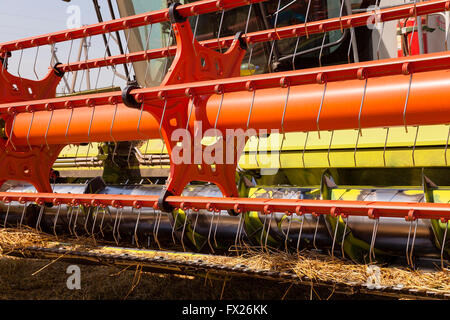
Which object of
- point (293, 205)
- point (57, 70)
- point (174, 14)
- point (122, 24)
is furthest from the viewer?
point (57, 70)

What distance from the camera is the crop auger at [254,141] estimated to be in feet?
6.66

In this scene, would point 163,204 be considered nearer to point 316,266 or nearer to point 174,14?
point 316,266

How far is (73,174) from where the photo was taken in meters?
4.24

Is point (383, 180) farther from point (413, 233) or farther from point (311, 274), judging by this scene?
point (311, 274)


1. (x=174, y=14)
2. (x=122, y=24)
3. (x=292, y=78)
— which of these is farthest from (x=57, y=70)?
(x=292, y=78)

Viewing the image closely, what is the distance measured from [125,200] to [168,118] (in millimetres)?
451

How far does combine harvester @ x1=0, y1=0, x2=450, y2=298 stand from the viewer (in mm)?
2033

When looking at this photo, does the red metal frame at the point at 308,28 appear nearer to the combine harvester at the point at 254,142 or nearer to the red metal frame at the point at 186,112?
the combine harvester at the point at 254,142

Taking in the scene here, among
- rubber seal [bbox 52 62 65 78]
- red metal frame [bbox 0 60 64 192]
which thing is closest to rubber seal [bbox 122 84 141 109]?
red metal frame [bbox 0 60 64 192]

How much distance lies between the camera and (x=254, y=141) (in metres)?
3.29

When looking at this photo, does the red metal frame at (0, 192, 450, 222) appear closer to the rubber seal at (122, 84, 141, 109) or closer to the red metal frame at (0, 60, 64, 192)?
the rubber seal at (122, 84, 141, 109)

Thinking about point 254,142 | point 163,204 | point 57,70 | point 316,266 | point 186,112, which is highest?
point 57,70

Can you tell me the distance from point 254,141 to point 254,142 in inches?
0.5
